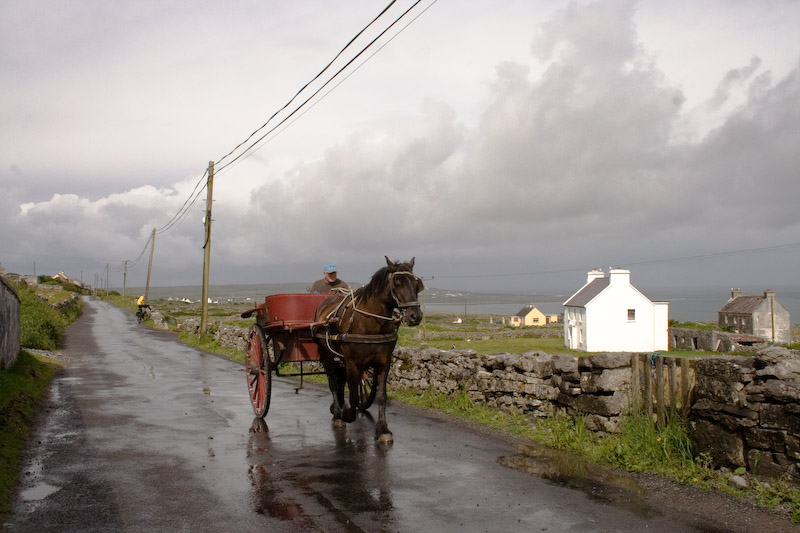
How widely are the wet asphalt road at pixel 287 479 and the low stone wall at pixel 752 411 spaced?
48.8 inches

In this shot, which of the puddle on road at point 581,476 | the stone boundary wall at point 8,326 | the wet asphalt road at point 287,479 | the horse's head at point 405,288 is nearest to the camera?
the wet asphalt road at point 287,479

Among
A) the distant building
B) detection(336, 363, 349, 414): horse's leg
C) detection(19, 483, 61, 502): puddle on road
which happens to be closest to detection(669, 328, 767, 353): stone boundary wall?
detection(336, 363, 349, 414): horse's leg

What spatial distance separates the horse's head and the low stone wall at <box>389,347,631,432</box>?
104 inches

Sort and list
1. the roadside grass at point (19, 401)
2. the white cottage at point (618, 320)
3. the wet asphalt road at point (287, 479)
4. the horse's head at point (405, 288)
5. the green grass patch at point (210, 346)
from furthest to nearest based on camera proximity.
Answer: the white cottage at point (618, 320) < the green grass patch at point (210, 346) < the horse's head at point (405, 288) < the roadside grass at point (19, 401) < the wet asphalt road at point (287, 479)

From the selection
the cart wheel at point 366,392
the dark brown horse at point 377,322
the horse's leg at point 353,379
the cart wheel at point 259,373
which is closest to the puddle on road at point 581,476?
the dark brown horse at point 377,322

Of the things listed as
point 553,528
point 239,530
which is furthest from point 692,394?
point 239,530

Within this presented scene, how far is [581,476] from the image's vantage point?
759 cm

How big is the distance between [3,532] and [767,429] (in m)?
7.21

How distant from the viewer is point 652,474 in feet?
24.9

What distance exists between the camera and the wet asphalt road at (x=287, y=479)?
5.89 metres

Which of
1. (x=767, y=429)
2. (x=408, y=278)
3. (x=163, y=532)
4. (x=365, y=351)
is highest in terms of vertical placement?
(x=408, y=278)

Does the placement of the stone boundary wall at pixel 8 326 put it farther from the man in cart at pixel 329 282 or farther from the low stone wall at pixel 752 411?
the low stone wall at pixel 752 411

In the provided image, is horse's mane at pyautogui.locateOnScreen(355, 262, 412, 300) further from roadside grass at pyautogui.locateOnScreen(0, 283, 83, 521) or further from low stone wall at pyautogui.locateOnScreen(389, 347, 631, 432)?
roadside grass at pyautogui.locateOnScreen(0, 283, 83, 521)

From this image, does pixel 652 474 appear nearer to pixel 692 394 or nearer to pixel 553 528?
pixel 692 394
